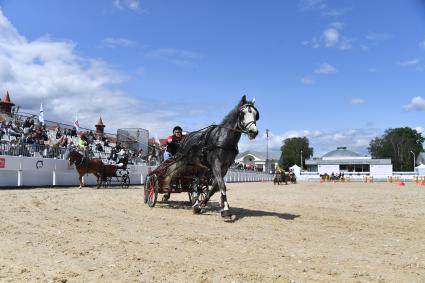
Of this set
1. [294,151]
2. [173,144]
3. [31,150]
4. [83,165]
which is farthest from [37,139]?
[294,151]

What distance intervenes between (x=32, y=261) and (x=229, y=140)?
583cm

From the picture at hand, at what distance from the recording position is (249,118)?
32.5 ft

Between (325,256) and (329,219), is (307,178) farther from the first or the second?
(325,256)

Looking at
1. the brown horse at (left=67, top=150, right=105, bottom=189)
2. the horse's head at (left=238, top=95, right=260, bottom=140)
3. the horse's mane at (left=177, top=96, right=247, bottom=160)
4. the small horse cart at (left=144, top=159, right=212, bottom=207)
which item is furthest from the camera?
the brown horse at (left=67, top=150, right=105, bottom=189)

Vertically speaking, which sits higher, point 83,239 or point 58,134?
point 58,134

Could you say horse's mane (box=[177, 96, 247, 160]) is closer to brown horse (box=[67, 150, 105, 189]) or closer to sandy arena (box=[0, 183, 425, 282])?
sandy arena (box=[0, 183, 425, 282])

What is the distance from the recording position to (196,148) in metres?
11.2

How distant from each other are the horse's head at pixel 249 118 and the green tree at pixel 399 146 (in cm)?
12540

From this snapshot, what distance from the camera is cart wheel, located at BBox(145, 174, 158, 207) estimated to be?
12485mm

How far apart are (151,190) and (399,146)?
134 m

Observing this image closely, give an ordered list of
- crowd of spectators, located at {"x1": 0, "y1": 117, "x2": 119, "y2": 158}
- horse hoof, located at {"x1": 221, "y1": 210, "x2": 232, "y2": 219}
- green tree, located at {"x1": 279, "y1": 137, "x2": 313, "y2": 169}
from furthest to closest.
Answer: green tree, located at {"x1": 279, "y1": 137, "x2": 313, "y2": 169}, crowd of spectators, located at {"x1": 0, "y1": 117, "x2": 119, "y2": 158}, horse hoof, located at {"x1": 221, "y1": 210, "x2": 232, "y2": 219}

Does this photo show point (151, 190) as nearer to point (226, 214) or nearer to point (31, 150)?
point (226, 214)

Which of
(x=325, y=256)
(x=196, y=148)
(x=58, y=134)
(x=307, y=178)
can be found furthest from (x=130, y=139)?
(x=307, y=178)

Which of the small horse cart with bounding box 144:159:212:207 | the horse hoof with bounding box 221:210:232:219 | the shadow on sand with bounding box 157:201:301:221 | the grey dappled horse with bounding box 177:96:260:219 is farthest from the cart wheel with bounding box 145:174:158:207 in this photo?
the horse hoof with bounding box 221:210:232:219
